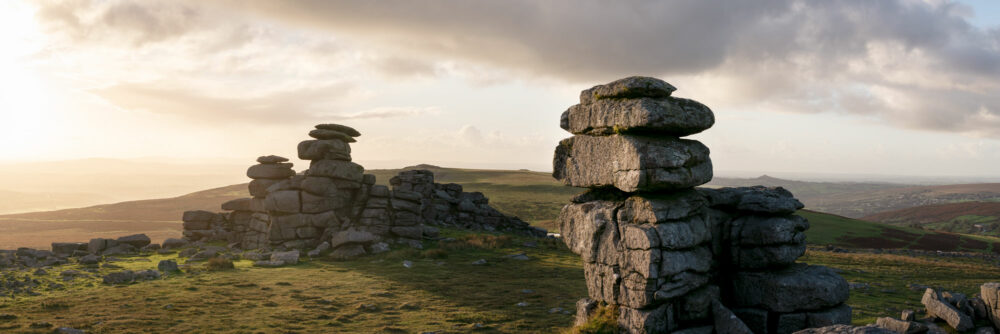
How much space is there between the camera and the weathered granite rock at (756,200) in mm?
17109

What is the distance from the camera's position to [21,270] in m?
28.6

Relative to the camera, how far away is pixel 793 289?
52.1 ft

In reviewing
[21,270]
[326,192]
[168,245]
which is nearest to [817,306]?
[326,192]

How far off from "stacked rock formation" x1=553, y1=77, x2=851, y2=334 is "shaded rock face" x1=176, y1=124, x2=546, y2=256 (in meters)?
24.6

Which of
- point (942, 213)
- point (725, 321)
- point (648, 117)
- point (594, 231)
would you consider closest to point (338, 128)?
point (594, 231)

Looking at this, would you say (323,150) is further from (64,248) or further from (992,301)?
(992,301)

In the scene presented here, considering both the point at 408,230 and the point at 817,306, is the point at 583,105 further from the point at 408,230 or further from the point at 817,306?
the point at 408,230

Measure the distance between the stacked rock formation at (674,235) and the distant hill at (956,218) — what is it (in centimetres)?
9917

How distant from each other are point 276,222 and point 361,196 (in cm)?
699

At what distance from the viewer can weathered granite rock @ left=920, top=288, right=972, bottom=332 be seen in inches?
600

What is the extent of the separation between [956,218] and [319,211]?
14085 cm

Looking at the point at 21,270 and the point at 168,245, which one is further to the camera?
the point at 168,245

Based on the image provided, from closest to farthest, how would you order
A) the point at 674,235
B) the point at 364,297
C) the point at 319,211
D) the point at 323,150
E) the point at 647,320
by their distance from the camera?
the point at 647,320, the point at 674,235, the point at 364,297, the point at 319,211, the point at 323,150

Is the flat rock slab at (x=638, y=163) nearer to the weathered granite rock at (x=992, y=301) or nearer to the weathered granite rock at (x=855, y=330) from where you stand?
the weathered granite rock at (x=855, y=330)
